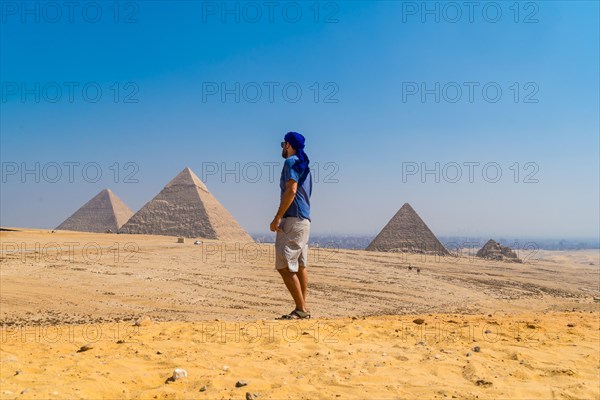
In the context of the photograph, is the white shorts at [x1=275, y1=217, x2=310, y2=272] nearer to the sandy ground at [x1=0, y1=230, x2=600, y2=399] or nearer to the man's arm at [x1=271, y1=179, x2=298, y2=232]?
the man's arm at [x1=271, y1=179, x2=298, y2=232]

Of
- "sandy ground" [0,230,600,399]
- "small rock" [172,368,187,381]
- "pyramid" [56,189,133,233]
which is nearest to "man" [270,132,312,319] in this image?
"sandy ground" [0,230,600,399]

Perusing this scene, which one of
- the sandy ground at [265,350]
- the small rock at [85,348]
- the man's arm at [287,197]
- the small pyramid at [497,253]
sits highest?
the man's arm at [287,197]

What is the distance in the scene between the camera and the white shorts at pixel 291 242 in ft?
16.8

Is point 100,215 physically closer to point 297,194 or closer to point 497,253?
point 497,253

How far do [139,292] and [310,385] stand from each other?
19.6 feet

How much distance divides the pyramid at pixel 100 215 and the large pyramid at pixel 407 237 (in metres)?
26.2

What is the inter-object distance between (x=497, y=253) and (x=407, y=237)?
624cm

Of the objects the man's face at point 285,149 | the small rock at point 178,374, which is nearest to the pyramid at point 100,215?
the man's face at point 285,149

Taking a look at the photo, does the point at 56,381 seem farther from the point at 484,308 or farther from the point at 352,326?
the point at 484,308

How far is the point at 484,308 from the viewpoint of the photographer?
9281 mm

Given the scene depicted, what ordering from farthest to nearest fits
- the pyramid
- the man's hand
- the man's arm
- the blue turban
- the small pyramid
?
the pyramid < the small pyramid < the blue turban < the man's hand < the man's arm

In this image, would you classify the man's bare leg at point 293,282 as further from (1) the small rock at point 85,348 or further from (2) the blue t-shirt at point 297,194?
(1) the small rock at point 85,348

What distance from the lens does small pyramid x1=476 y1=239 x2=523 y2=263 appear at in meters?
29.0

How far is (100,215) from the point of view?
4538cm
